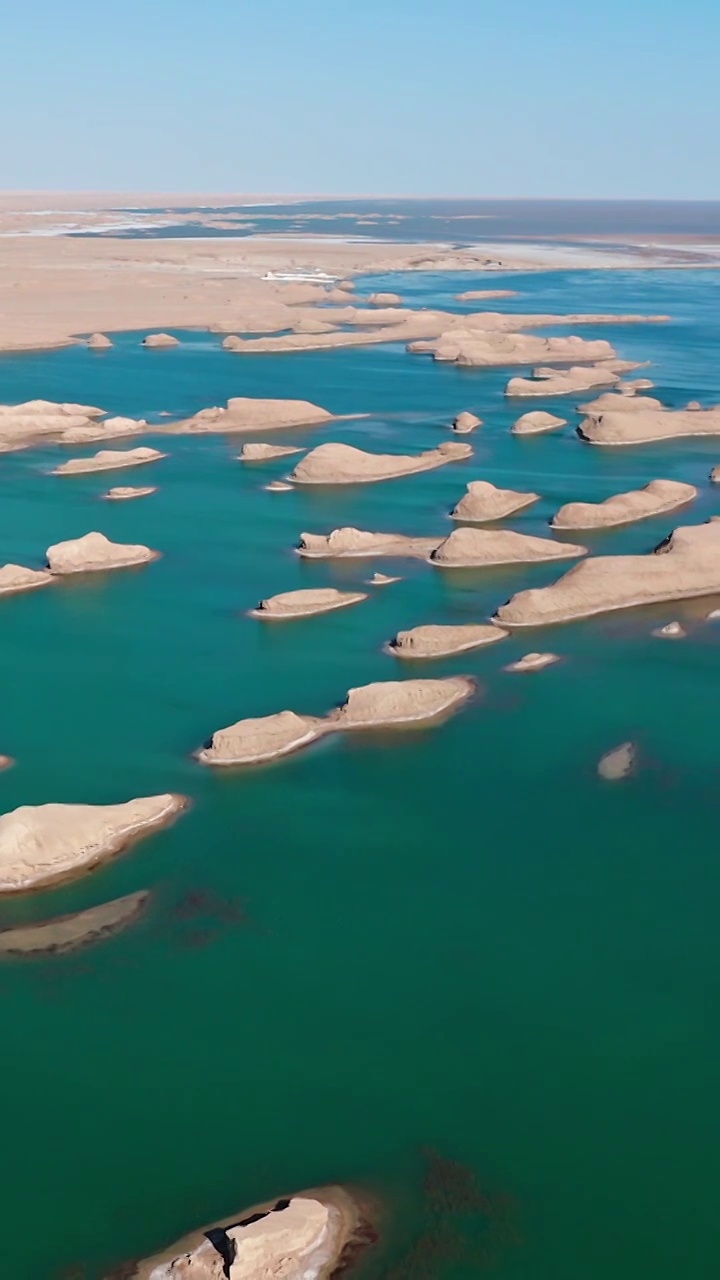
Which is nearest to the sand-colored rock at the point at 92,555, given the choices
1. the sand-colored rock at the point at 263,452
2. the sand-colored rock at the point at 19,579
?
the sand-colored rock at the point at 19,579

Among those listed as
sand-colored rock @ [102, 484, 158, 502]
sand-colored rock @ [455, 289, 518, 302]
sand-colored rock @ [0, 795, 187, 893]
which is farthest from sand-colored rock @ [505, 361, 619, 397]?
sand-colored rock @ [0, 795, 187, 893]

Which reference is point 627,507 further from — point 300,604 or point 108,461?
point 108,461

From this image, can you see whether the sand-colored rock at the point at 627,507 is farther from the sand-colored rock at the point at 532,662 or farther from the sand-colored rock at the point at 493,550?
the sand-colored rock at the point at 532,662

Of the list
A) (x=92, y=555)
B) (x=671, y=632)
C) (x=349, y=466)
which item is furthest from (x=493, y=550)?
(x=92, y=555)

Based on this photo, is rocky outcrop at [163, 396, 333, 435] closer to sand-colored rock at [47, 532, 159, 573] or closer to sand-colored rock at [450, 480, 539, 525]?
sand-colored rock at [450, 480, 539, 525]

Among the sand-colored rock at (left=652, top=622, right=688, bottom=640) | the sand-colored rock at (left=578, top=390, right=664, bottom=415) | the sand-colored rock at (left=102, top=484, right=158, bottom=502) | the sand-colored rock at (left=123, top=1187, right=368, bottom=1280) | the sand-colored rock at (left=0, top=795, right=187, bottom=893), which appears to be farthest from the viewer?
the sand-colored rock at (left=578, top=390, right=664, bottom=415)
